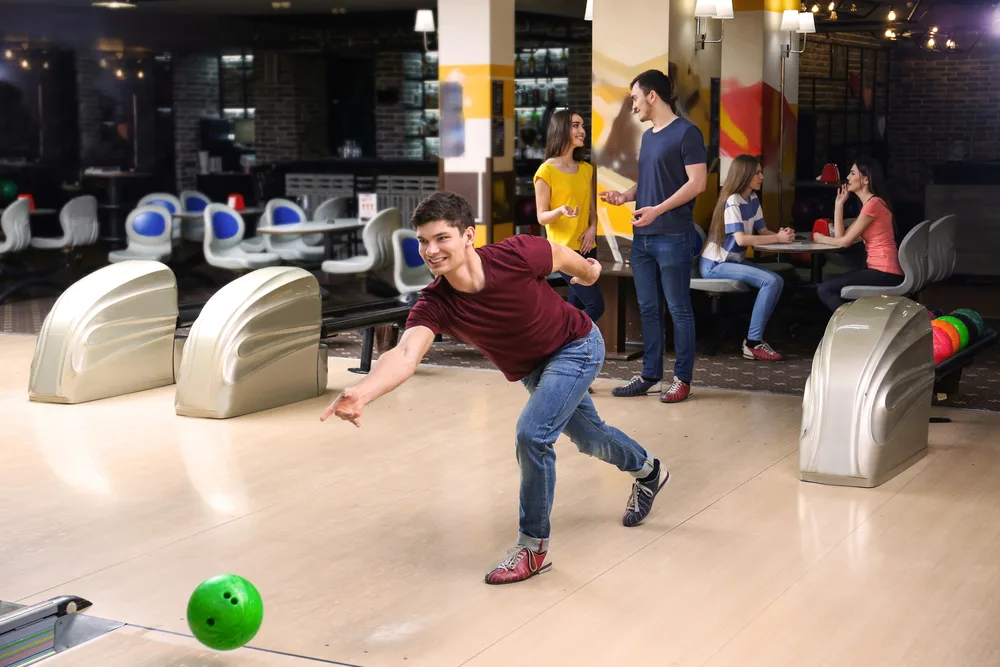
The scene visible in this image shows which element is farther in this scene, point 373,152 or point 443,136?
point 373,152

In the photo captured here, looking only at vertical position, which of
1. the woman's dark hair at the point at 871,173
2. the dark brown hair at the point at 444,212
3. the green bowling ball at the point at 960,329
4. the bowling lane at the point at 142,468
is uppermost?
the woman's dark hair at the point at 871,173

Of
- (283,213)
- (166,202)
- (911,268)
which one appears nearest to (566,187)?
(911,268)

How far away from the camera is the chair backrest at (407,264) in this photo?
27.0 ft

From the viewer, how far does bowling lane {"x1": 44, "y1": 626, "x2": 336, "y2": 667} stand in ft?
10.4

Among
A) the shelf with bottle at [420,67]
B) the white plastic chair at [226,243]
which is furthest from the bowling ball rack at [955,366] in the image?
the shelf with bottle at [420,67]

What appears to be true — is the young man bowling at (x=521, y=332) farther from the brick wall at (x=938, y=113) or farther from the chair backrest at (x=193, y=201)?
the brick wall at (x=938, y=113)

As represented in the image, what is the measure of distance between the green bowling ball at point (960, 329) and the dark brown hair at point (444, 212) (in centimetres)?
343

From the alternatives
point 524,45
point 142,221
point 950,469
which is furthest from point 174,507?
point 524,45

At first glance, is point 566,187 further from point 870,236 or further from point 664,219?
point 870,236

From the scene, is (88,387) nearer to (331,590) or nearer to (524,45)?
(331,590)

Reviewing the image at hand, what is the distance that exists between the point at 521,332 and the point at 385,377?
56 centimetres

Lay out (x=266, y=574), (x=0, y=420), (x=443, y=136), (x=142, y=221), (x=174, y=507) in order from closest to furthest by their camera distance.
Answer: (x=266, y=574) < (x=174, y=507) < (x=0, y=420) < (x=443, y=136) < (x=142, y=221)

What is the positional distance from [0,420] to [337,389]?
1.76 meters

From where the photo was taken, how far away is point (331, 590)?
146 inches
